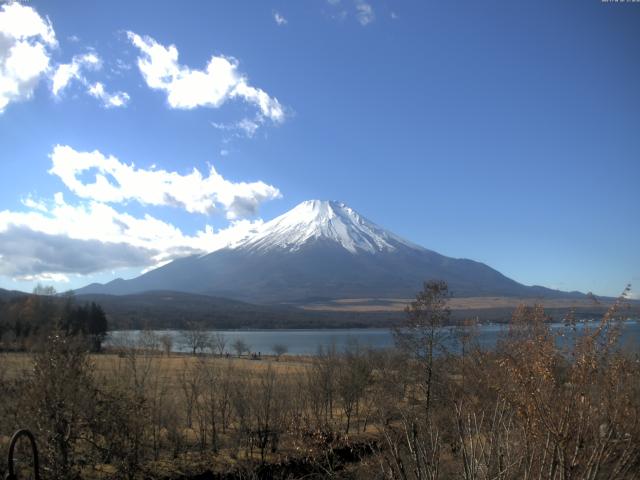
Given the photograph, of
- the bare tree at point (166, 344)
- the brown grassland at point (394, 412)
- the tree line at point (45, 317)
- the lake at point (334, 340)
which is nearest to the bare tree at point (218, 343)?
the lake at point (334, 340)

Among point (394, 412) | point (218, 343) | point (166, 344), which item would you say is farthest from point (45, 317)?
point (394, 412)

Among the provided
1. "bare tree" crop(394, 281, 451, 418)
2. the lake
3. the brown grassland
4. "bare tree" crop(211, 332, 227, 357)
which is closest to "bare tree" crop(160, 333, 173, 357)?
the lake

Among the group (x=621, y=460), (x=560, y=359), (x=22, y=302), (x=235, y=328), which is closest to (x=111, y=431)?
(x=560, y=359)

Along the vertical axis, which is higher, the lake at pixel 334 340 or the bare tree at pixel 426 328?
the bare tree at pixel 426 328

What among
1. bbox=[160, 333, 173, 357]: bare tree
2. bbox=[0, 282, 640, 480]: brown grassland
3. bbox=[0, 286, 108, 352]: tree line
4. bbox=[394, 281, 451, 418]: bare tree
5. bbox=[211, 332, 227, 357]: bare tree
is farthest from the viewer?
bbox=[211, 332, 227, 357]: bare tree

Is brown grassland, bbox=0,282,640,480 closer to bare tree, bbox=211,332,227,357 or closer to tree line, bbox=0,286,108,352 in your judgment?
bare tree, bbox=211,332,227,357

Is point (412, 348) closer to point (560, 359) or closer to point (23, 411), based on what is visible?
point (23, 411)

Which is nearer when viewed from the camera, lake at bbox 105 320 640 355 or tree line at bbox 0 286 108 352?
lake at bbox 105 320 640 355

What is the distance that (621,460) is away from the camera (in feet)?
16.8

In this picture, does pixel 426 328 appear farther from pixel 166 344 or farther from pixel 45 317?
pixel 45 317

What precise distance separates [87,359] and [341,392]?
15589mm

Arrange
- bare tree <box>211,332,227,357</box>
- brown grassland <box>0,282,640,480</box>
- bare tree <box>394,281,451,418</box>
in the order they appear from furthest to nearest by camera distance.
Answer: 1. bare tree <box>211,332,227,357</box>
2. bare tree <box>394,281,451,418</box>
3. brown grassland <box>0,282,640,480</box>

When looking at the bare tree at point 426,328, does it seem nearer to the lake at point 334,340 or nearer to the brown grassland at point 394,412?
the brown grassland at point 394,412

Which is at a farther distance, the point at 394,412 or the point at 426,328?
the point at 426,328
